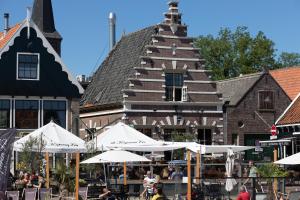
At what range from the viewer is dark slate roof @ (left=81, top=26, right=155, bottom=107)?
39.4 metres

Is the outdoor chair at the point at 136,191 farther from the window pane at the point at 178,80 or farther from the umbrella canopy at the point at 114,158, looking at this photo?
the window pane at the point at 178,80

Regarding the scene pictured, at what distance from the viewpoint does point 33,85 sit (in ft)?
118

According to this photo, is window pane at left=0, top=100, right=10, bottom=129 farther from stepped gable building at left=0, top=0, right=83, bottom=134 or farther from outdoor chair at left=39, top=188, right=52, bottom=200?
outdoor chair at left=39, top=188, right=52, bottom=200

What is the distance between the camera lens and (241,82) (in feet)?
140

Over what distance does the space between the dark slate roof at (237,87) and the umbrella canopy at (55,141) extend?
57.3 ft

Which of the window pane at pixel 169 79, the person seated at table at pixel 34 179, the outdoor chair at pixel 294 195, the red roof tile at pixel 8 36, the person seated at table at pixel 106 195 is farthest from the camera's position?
the window pane at pixel 169 79

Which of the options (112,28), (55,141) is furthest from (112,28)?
(55,141)

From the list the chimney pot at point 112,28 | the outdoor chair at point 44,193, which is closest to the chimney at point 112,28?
the chimney pot at point 112,28

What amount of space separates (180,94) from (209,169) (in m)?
8.21

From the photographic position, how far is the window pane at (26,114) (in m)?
35.4

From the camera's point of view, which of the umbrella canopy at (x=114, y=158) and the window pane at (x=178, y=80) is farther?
the window pane at (x=178, y=80)

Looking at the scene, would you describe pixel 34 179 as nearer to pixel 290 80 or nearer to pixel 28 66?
pixel 28 66

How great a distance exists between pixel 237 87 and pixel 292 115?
13.0 ft

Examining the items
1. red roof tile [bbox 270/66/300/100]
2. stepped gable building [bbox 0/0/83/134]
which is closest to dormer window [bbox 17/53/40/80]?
stepped gable building [bbox 0/0/83/134]
